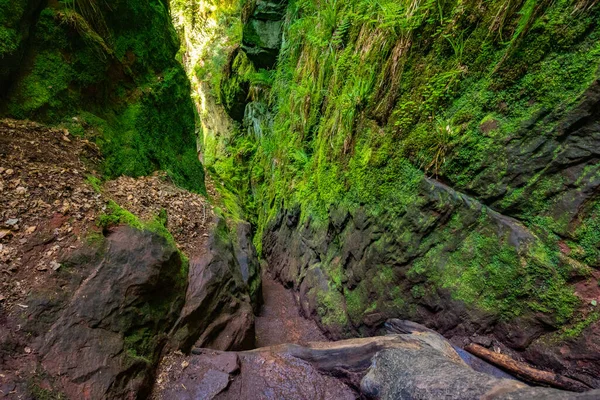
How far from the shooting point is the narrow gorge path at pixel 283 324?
4055mm

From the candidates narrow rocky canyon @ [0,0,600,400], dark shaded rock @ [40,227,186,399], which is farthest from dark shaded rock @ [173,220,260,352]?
dark shaded rock @ [40,227,186,399]

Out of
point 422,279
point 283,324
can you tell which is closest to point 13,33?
point 422,279

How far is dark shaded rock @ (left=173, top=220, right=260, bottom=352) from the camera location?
269 centimetres

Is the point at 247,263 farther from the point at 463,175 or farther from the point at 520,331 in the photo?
the point at 520,331

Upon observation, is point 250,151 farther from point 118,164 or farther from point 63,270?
point 63,270

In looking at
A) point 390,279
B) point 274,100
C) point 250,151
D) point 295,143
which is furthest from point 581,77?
point 250,151

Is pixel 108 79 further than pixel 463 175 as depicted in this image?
Yes

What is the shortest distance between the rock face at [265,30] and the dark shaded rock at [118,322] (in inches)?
308

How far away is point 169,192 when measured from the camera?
372cm

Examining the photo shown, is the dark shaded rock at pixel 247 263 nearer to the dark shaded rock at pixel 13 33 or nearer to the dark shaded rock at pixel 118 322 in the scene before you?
the dark shaded rock at pixel 118 322

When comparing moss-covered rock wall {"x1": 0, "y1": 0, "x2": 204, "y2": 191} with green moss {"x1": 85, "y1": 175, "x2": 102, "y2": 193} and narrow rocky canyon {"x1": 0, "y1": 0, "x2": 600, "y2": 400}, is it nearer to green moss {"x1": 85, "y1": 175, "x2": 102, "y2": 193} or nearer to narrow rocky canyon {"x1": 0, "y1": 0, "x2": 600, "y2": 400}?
narrow rocky canyon {"x1": 0, "y1": 0, "x2": 600, "y2": 400}

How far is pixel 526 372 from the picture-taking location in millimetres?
1925

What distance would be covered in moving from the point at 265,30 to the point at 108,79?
20.7 ft

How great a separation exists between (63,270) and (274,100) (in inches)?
293
